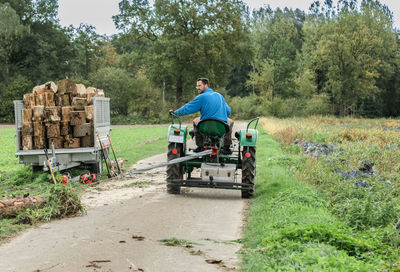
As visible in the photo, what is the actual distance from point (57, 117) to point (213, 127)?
4093 millimetres

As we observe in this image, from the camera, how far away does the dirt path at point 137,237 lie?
5.23 metres

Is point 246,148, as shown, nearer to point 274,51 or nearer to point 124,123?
point 124,123

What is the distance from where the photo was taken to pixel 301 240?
5.38m

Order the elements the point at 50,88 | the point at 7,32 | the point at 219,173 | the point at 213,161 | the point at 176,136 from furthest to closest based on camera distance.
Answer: the point at 7,32, the point at 50,88, the point at 176,136, the point at 213,161, the point at 219,173

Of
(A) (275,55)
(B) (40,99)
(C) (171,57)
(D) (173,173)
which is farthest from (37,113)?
(A) (275,55)

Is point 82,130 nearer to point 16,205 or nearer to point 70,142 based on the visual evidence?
point 70,142

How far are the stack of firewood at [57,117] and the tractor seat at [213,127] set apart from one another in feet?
11.5

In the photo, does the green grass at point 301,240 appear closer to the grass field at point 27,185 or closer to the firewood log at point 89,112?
the grass field at point 27,185

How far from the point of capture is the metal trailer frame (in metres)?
10.9

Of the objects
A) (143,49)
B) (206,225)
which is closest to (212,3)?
(143,49)

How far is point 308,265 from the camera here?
444 cm

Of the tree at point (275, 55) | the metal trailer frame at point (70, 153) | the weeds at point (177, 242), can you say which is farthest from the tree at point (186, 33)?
the weeds at point (177, 242)

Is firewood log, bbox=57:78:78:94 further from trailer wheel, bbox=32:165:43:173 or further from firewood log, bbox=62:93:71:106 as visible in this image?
trailer wheel, bbox=32:165:43:173

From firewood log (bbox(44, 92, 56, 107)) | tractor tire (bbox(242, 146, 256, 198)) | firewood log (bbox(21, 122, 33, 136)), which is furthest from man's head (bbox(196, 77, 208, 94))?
firewood log (bbox(21, 122, 33, 136))
